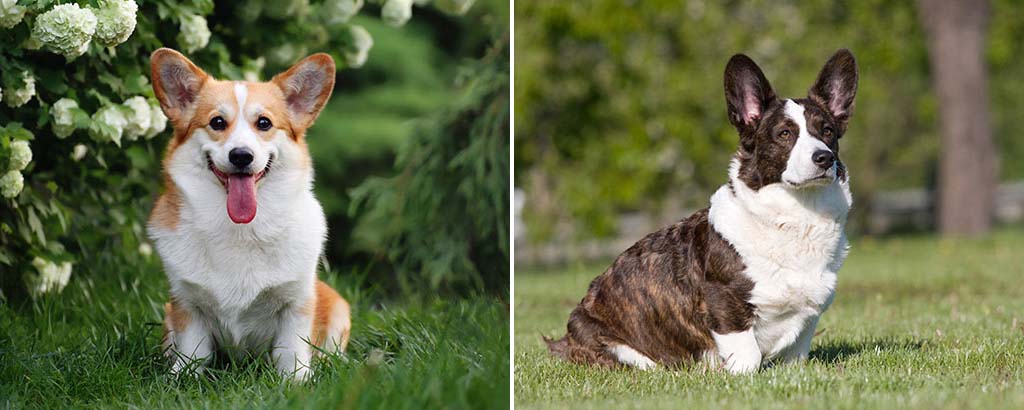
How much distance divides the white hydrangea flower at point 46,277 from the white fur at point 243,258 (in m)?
Result: 1.46

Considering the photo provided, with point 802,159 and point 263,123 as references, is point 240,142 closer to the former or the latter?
point 263,123

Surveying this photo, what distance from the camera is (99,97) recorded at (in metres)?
5.15

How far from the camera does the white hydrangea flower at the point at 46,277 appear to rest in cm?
566

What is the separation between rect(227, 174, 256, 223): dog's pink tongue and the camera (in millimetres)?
4254

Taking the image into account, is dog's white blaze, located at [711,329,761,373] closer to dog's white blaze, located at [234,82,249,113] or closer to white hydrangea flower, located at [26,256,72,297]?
dog's white blaze, located at [234,82,249,113]

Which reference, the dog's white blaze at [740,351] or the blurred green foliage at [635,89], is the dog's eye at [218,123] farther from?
the blurred green foliage at [635,89]

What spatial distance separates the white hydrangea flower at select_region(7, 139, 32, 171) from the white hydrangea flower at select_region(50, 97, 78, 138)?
181 mm

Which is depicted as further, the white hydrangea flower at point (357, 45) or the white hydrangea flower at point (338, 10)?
the white hydrangea flower at point (357, 45)

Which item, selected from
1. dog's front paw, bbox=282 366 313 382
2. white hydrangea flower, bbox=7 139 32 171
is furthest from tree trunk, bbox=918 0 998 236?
white hydrangea flower, bbox=7 139 32 171

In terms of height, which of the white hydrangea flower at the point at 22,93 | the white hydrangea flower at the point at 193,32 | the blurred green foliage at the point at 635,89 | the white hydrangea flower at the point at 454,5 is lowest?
the blurred green foliage at the point at 635,89

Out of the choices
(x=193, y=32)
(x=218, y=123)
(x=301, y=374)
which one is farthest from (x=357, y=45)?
(x=301, y=374)

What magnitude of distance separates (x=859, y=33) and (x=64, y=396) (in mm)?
16677

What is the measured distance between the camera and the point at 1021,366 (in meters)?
4.44

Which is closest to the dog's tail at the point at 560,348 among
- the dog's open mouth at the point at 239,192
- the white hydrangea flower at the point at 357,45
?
the dog's open mouth at the point at 239,192
